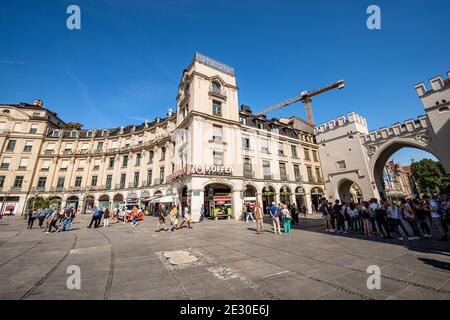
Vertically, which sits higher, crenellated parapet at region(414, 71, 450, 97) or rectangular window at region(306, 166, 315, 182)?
crenellated parapet at region(414, 71, 450, 97)

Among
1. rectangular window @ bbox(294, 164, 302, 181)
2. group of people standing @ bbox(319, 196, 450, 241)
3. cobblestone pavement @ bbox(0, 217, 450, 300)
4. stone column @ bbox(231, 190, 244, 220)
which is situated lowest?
cobblestone pavement @ bbox(0, 217, 450, 300)

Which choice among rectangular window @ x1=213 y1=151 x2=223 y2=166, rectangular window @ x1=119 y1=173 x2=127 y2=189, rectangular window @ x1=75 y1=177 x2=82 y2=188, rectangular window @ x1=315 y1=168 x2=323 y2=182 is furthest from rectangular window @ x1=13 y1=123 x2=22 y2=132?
rectangular window @ x1=315 y1=168 x2=323 y2=182

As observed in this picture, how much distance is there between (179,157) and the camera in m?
24.2

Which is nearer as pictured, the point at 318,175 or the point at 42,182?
the point at 318,175

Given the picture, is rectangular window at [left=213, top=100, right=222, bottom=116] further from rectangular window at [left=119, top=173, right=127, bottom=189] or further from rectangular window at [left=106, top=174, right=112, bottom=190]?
rectangular window at [left=106, top=174, right=112, bottom=190]

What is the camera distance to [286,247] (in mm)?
7219

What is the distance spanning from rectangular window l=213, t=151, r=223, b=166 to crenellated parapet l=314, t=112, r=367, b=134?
18.0 meters

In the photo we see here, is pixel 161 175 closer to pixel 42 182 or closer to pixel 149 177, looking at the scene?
pixel 149 177

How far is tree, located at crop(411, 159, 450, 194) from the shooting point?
138 feet

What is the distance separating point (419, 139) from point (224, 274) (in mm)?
27369

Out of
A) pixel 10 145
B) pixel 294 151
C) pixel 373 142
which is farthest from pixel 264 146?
pixel 10 145

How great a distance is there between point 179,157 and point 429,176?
57.7 metres

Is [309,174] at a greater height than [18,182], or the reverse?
[18,182]
